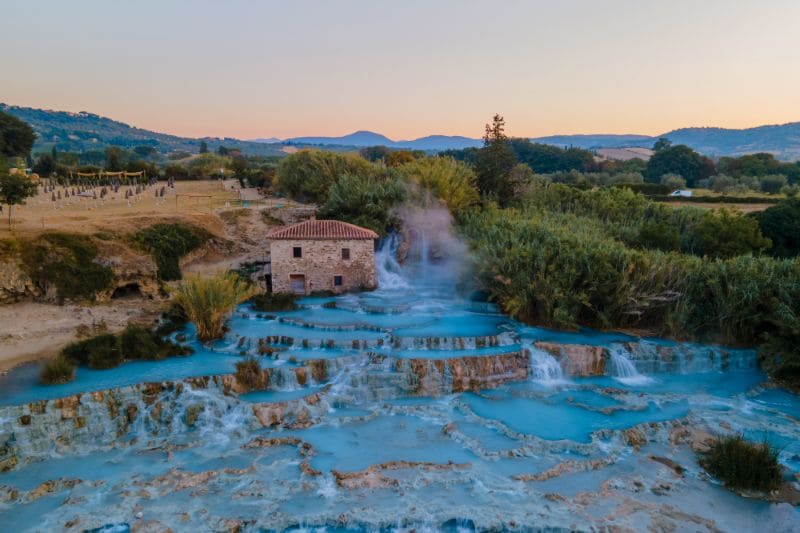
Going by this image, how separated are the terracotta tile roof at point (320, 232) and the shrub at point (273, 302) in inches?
103

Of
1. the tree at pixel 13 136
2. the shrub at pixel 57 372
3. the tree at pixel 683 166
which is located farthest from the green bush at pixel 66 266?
the tree at pixel 683 166

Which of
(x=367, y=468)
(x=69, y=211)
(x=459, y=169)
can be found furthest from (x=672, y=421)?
(x=69, y=211)

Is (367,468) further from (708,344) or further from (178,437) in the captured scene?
(708,344)

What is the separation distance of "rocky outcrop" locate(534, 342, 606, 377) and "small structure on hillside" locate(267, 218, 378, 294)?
9928 mm

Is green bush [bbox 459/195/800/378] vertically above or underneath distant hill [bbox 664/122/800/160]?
underneath

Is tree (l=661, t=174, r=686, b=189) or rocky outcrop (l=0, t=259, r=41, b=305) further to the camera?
tree (l=661, t=174, r=686, b=189)

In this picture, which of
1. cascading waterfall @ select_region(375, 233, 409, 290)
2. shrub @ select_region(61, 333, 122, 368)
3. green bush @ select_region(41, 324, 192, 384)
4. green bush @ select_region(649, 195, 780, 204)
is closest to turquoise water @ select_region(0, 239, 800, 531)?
green bush @ select_region(41, 324, 192, 384)

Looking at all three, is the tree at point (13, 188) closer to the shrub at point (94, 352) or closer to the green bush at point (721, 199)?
the shrub at point (94, 352)

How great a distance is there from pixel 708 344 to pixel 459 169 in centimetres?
1830

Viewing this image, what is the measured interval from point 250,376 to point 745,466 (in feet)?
42.0

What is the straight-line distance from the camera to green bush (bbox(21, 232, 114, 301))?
20.2 m

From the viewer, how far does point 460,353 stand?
18000 mm

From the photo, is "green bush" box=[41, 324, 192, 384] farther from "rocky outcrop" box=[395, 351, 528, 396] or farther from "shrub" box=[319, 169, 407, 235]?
"shrub" box=[319, 169, 407, 235]

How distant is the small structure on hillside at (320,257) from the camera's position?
2384 centimetres
